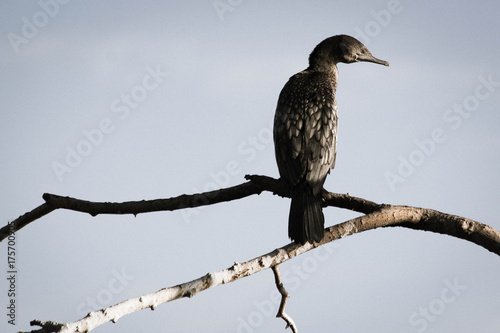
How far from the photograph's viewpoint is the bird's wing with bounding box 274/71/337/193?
4.31 metres

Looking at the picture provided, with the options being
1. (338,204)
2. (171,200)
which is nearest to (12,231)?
(171,200)

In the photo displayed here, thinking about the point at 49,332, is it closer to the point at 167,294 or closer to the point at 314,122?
the point at 167,294

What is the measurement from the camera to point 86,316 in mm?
2779

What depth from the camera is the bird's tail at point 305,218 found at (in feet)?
12.6

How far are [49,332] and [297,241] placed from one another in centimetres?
168

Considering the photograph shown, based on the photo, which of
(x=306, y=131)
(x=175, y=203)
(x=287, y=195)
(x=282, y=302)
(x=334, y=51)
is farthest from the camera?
(x=334, y=51)

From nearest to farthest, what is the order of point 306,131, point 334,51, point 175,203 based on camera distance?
point 175,203 → point 306,131 → point 334,51

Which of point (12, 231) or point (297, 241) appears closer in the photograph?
point (297, 241)

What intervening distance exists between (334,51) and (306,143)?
159 cm

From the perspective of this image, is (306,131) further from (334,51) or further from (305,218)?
(334,51)

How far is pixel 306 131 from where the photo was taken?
455 centimetres

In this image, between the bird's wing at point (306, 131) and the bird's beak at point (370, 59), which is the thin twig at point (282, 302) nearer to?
the bird's wing at point (306, 131)

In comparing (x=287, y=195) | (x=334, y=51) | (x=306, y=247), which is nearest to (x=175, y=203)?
(x=287, y=195)

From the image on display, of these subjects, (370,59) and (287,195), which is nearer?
(287,195)
